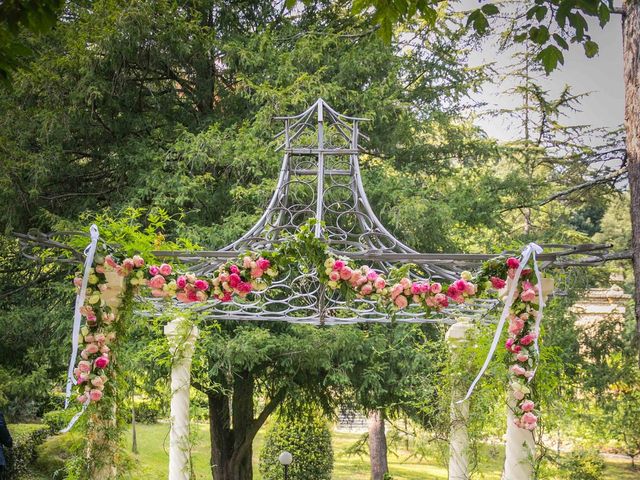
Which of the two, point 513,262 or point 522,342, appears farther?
point 522,342

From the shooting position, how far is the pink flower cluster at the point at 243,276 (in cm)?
478

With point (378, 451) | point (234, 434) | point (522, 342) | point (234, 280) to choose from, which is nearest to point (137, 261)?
point (234, 280)

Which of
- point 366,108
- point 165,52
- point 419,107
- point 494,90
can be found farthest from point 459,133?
point 165,52

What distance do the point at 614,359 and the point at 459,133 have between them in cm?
392

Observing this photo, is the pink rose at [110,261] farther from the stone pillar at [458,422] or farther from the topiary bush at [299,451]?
the topiary bush at [299,451]

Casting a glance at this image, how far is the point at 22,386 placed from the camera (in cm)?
861

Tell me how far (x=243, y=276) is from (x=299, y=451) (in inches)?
274

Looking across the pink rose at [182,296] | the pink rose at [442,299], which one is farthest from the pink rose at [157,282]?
the pink rose at [442,299]

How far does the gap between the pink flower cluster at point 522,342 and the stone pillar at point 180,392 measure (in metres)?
2.40

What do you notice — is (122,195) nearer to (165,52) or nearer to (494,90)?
(165,52)

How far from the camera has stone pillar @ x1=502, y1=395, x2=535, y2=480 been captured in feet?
15.3

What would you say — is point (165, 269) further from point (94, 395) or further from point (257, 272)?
point (94, 395)

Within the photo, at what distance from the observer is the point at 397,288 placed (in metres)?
4.75

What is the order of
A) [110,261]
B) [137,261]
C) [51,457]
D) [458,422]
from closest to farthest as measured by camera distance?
[110,261] → [137,261] → [458,422] → [51,457]
